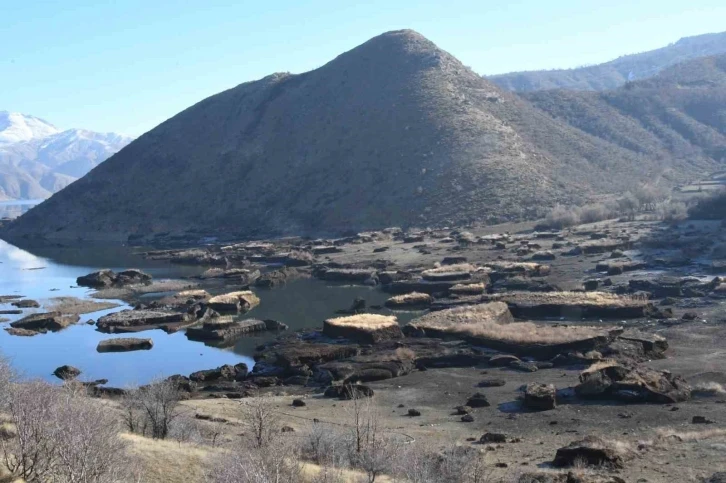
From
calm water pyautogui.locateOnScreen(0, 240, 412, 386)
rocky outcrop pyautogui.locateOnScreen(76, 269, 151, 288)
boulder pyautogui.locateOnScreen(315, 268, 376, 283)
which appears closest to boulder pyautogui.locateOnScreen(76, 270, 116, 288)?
rocky outcrop pyautogui.locateOnScreen(76, 269, 151, 288)

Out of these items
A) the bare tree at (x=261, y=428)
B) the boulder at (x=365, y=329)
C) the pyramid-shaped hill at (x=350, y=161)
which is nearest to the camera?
the bare tree at (x=261, y=428)

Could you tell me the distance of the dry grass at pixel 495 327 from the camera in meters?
43.8

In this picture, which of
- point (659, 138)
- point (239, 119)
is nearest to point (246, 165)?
point (239, 119)

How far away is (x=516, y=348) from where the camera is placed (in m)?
43.5

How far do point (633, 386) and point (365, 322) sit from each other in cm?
2027

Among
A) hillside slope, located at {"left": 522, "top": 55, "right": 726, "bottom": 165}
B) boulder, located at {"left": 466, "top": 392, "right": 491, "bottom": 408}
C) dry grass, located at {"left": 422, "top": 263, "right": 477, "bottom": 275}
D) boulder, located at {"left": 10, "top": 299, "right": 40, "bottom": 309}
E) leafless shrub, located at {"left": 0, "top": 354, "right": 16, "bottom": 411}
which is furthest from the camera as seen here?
hillside slope, located at {"left": 522, "top": 55, "right": 726, "bottom": 165}

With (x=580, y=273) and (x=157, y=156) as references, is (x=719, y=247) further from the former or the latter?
(x=157, y=156)

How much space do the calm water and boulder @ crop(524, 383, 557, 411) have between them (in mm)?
17703

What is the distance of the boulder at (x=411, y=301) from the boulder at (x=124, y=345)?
18.3 meters

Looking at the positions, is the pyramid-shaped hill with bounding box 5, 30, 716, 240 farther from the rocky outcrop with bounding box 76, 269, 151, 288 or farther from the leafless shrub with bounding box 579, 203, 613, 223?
the rocky outcrop with bounding box 76, 269, 151, 288

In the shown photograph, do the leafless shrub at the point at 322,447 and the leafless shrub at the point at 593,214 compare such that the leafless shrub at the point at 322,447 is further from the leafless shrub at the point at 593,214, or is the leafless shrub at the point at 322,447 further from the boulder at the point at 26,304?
the leafless shrub at the point at 593,214

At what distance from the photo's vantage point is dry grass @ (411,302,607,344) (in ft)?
144

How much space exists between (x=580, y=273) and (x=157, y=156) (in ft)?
372

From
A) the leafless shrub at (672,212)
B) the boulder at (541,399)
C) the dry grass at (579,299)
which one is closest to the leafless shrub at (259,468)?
the boulder at (541,399)
